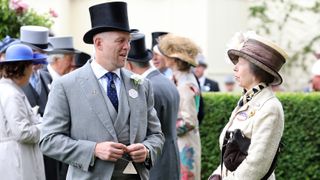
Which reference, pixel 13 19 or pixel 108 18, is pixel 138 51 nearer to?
pixel 108 18

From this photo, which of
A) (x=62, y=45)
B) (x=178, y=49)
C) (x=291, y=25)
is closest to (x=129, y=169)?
(x=178, y=49)

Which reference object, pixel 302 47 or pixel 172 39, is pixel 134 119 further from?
pixel 302 47

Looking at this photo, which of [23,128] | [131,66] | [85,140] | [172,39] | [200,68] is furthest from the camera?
[200,68]

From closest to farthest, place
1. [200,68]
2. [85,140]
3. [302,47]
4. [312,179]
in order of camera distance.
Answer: [85,140] < [312,179] < [200,68] < [302,47]

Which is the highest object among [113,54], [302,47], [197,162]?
[113,54]

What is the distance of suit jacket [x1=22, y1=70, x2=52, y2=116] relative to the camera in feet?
24.7

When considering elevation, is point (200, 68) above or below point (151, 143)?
below

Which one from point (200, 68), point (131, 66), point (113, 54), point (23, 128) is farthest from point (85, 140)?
point (200, 68)

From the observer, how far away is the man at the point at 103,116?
4.97m

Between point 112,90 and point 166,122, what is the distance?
1.75m

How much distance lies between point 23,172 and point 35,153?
0.84ft

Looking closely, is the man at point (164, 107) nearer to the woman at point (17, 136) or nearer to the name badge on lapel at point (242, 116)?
the woman at point (17, 136)

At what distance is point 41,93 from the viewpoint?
7.93 metres

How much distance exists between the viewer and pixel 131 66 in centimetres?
711
